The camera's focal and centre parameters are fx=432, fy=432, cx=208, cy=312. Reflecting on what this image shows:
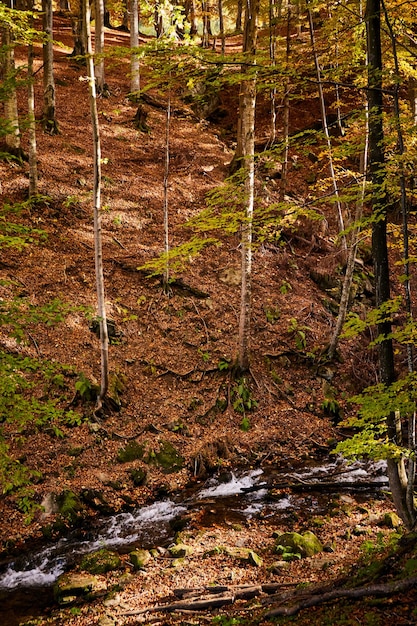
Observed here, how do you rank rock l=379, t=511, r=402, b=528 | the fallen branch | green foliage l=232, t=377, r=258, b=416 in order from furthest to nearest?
1. green foliage l=232, t=377, r=258, b=416
2. rock l=379, t=511, r=402, b=528
3. the fallen branch

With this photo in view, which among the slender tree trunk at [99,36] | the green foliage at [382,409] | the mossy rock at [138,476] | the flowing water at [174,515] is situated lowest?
the flowing water at [174,515]

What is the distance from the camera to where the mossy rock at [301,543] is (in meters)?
7.11

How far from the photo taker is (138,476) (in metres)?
9.16

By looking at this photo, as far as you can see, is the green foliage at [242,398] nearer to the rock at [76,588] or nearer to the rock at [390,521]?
the rock at [390,521]

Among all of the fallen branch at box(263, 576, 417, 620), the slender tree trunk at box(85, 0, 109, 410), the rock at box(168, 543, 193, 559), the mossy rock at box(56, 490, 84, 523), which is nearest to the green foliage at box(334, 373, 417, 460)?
the fallen branch at box(263, 576, 417, 620)

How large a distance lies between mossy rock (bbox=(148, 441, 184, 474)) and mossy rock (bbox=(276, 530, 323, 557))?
2939 mm

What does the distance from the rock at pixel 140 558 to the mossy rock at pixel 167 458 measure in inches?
93.3

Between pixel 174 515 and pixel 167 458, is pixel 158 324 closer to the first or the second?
pixel 167 458

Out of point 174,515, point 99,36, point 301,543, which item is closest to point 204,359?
point 174,515

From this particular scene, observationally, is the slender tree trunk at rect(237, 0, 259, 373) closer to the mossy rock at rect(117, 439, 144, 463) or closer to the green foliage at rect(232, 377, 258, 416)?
the green foliage at rect(232, 377, 258, 416)

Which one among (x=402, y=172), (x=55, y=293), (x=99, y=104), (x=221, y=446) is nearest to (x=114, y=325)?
(x=55, y=293)

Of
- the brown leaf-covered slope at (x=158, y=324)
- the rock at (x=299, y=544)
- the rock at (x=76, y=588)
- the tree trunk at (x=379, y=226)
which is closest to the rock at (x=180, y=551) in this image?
the rock at (x=76, y=588)

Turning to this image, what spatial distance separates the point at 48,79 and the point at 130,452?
13578 millimetres

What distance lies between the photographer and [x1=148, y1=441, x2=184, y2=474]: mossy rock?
31.5 ft
